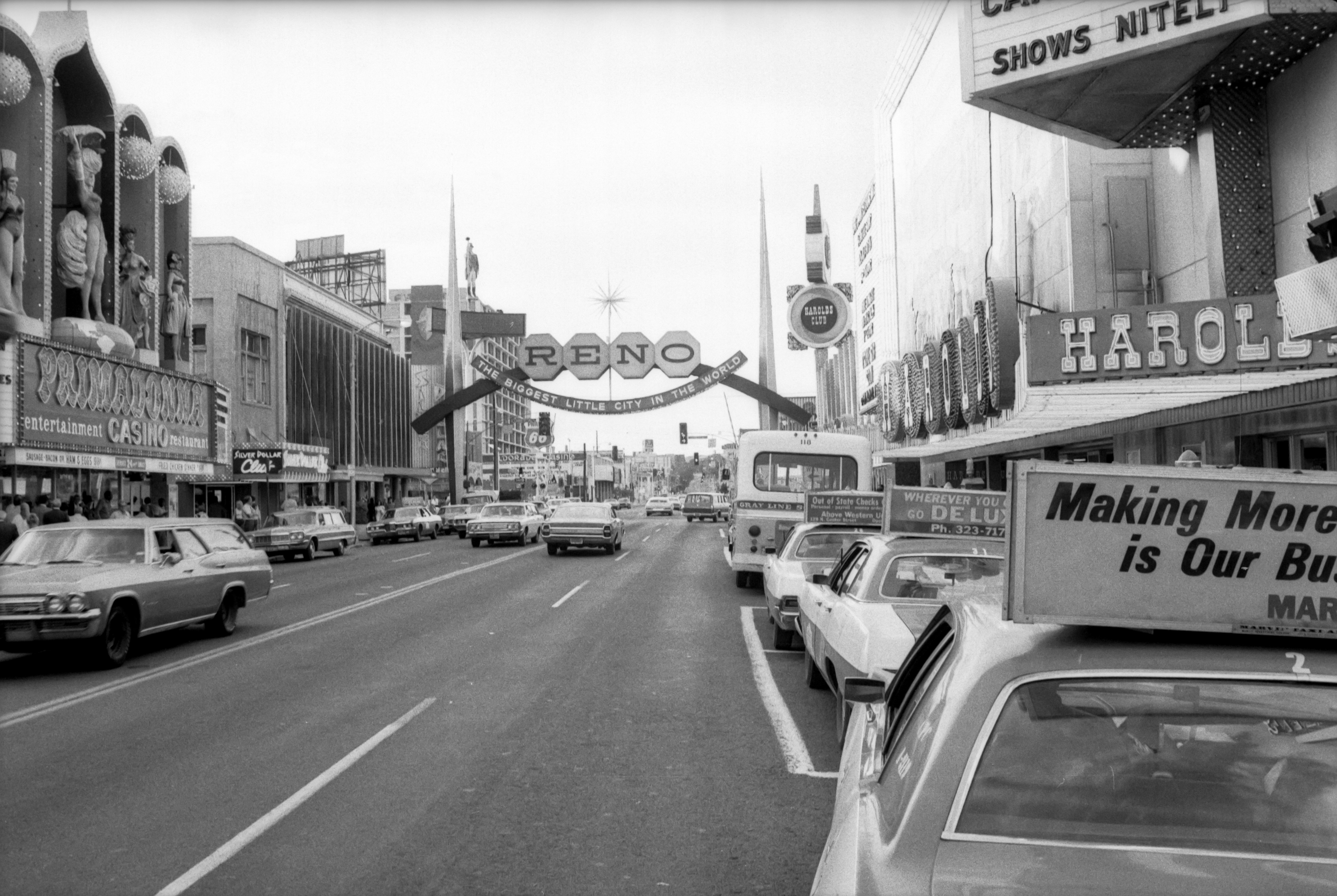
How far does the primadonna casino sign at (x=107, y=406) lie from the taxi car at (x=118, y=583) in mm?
13793

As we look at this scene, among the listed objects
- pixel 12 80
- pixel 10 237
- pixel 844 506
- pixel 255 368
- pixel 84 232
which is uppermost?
pixel 12 80

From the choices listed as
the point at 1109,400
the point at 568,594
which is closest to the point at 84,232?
the point at 568,594

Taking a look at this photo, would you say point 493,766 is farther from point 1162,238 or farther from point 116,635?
point 1162,238

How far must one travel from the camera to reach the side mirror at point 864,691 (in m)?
4.13

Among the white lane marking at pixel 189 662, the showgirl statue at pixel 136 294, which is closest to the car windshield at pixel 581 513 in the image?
the white lane marking at pixel 189 662

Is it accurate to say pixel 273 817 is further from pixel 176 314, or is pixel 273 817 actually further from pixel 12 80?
pixel 176 314

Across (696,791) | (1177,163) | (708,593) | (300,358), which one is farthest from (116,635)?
(300,358)

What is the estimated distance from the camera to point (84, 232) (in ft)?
91.0

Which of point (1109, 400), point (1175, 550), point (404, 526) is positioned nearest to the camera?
point (1175, 550)

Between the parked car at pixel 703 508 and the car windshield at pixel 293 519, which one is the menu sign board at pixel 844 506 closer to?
the car windshield at pixel 293 519

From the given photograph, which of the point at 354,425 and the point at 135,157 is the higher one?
the point at 135,157

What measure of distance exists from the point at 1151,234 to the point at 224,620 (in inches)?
671

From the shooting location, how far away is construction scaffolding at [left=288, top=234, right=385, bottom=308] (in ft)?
276

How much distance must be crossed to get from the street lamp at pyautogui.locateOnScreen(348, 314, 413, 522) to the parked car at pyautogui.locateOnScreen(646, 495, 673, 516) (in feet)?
78.6
